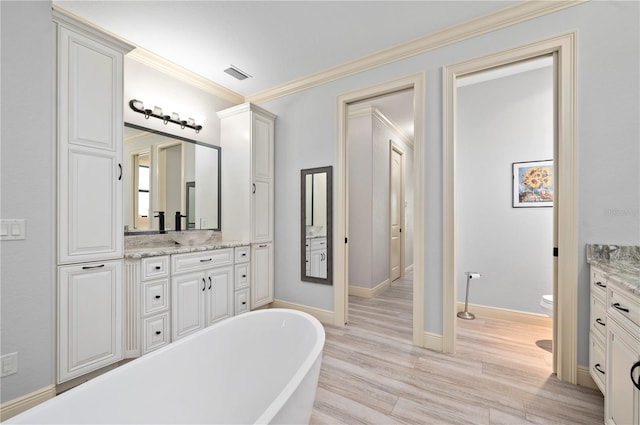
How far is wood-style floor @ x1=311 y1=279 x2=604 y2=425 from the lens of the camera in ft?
5.45

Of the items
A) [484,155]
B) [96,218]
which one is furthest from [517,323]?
[96,218]

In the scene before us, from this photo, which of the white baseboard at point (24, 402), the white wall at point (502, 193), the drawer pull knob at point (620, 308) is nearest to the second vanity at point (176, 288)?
the white baseboard at point (24, 402)

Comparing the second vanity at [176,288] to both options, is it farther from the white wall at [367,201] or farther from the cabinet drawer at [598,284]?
the cabinet drawer at [598,284]

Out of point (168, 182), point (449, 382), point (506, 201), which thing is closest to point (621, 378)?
point (449, 382)

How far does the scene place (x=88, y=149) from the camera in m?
1.93

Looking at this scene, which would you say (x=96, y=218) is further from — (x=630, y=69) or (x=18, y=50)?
(x=630, y=69)

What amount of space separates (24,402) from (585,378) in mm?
3577

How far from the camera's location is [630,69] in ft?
6.06

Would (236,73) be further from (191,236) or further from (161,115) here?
(191,236)

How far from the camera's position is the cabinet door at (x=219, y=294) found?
2.74 metres

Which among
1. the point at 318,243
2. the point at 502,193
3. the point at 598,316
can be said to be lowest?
the point at 598,316

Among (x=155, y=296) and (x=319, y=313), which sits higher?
(x=155, y=296)

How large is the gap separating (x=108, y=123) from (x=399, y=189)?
4.68 metres

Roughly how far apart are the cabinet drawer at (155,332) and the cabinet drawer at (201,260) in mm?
401
